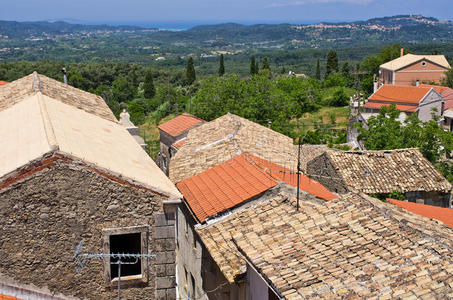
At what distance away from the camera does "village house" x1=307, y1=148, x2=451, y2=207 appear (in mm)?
18672

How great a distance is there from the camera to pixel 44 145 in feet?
31.2

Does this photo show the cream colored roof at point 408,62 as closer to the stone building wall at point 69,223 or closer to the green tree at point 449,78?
the green tree at point 449,78

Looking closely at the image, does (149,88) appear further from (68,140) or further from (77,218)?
(77,218)

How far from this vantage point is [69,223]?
31.0 feet

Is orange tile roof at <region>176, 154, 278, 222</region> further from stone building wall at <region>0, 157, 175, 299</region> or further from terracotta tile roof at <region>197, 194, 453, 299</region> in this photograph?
stone building wall at <region>0, 157, 175, 299</region>

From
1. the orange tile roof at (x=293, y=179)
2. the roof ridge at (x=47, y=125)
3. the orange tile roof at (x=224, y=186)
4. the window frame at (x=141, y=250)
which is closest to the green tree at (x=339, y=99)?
the orange tile roof at (x=293, y=179)

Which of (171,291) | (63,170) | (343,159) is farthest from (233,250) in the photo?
(343,159)

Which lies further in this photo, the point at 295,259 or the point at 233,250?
the point at 233,250

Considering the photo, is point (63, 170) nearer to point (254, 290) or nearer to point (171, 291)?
point (171, 291)

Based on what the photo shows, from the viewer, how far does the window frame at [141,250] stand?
9.68m

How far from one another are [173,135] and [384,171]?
1253cm

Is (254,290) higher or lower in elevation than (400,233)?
lower

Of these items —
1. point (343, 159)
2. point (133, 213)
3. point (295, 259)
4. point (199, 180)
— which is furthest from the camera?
point (343, 159)

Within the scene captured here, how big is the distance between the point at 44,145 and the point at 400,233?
7.05 meters
